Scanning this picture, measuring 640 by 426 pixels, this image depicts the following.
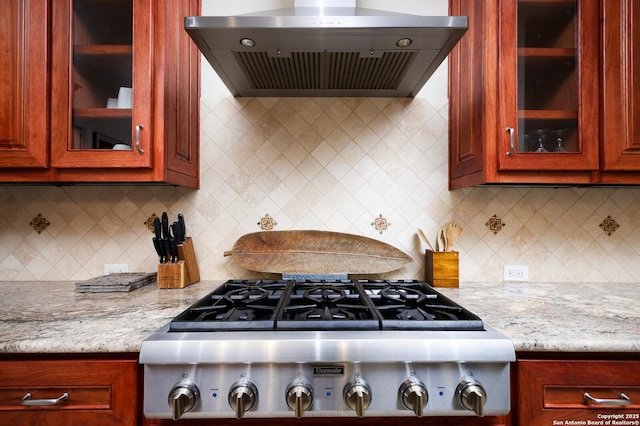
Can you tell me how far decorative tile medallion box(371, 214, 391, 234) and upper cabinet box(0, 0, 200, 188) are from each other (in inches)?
37.2

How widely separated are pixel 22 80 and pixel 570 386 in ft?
6.65

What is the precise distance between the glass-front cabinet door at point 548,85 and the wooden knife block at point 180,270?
53.5 inches

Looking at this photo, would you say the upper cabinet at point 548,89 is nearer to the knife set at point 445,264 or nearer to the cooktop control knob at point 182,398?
the knife set at point 445,264

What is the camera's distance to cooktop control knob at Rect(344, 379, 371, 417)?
78cm

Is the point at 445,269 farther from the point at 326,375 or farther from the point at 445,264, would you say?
the point at 326,375

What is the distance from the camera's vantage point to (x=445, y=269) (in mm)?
1466

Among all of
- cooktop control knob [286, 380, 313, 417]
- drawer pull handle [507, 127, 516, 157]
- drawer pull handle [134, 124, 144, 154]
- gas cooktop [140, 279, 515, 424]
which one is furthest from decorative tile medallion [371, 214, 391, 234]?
drawer pull handle [134, 124, 144, 154]

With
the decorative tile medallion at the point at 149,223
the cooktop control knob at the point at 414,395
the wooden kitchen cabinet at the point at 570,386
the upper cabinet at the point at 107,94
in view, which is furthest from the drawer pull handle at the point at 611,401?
the decorative tile medallion at the point at 149,223

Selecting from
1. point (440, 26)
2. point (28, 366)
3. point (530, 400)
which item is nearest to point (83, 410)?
point (28, 366)

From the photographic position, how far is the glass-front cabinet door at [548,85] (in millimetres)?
1252

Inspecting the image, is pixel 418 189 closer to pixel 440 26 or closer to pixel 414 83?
pixel 414 83

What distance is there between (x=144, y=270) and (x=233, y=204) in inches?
21.2

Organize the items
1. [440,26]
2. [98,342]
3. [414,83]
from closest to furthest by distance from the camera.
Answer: [98,342] < [440,26] < [414,83]

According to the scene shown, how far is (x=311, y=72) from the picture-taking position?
53.2 inches
